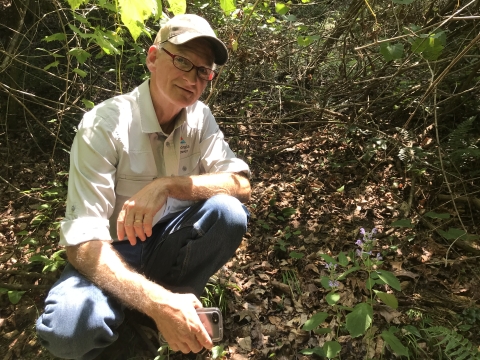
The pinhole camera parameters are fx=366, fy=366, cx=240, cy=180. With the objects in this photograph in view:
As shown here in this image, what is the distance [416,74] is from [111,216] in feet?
11.3

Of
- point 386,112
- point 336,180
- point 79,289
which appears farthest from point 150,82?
point 386,112

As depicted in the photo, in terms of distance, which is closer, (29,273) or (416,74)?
(29,273)

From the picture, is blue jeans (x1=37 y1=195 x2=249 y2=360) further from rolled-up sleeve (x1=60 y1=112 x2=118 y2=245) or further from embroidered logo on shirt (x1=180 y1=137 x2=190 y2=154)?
embroidered logo on shirt (x1=180 y1=137 x2=190 y2=154)

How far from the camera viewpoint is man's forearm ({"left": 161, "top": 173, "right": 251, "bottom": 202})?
208cm

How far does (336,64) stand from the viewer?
4.78 meters

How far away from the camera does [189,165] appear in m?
2.51

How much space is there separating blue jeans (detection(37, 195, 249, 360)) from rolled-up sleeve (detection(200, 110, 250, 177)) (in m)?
0.30

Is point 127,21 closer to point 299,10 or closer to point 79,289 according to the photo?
point 79,289

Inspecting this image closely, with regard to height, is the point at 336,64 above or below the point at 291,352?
above

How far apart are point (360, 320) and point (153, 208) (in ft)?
3.84

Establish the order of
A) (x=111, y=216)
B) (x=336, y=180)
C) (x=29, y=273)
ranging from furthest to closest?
(x=336, y=180), (x=29, y=273), (x=111, y=216)

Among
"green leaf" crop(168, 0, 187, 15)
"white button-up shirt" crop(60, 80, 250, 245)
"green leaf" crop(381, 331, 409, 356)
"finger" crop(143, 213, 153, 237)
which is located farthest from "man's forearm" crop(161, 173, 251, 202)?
"green leaf" crop(381, 331, 409, 356)

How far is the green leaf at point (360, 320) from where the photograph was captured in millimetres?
1745

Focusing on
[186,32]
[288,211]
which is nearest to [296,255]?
[288,211]
